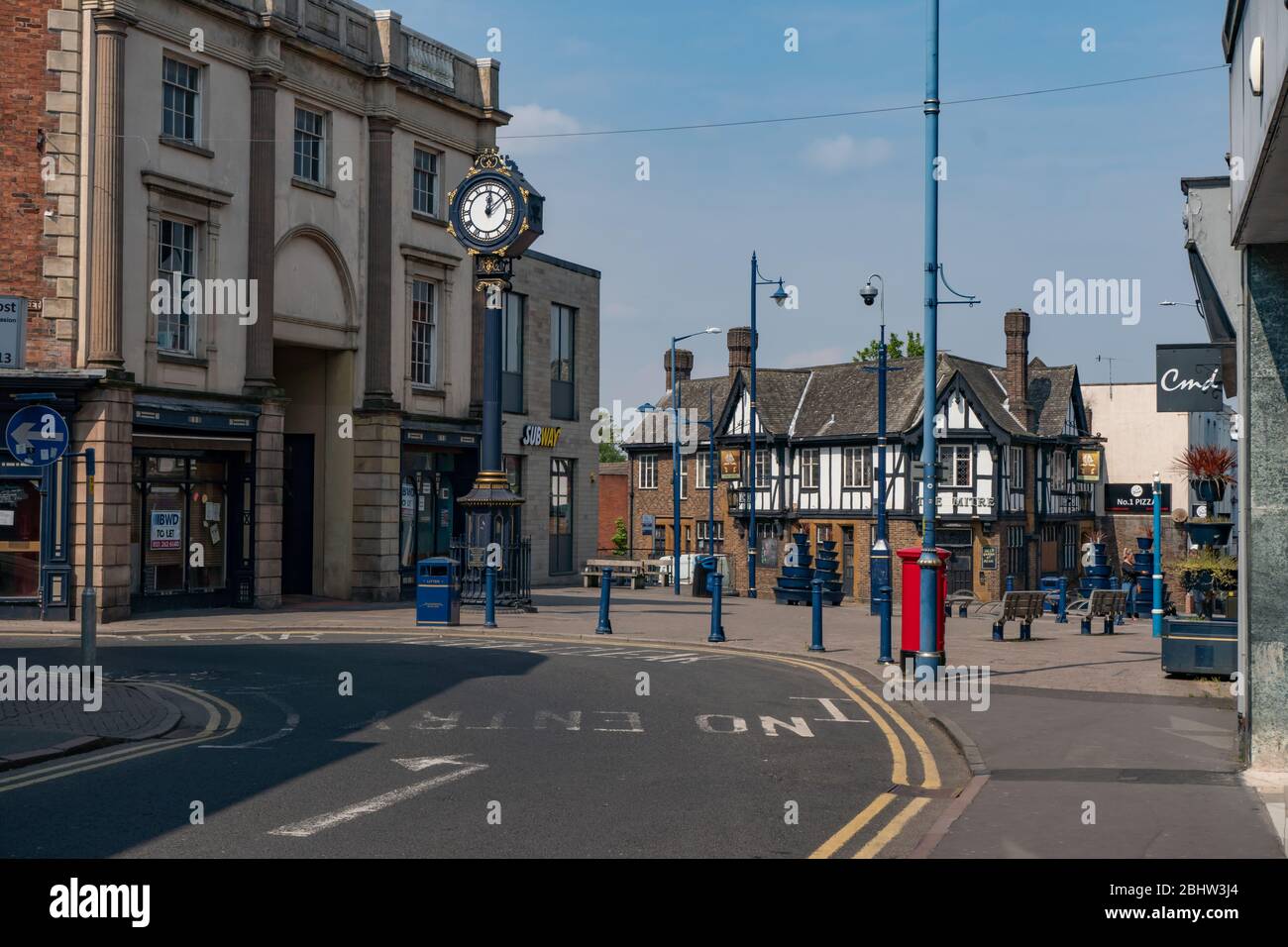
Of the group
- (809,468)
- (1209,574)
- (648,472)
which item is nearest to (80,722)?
(1209,574)

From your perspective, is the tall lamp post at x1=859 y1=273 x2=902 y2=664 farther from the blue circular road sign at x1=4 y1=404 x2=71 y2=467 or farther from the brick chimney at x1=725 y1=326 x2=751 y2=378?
the brick chimney at x1=725 y1=326 x2=751 y2=378

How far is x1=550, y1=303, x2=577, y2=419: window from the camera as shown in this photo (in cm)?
4409

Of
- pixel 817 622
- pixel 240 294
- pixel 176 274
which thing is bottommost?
pixel 817 622

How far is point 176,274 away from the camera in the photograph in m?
26.6

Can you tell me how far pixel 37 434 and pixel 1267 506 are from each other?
41.7 feet

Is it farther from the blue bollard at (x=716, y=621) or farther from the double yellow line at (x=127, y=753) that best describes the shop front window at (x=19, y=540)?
the blue bollard at (x=716, y=621)

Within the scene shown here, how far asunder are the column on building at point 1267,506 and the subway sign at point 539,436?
107 feet

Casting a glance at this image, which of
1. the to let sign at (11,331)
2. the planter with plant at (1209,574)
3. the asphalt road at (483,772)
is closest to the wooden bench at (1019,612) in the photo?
the planter with plant at (1209,574)

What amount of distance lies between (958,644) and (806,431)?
135ft

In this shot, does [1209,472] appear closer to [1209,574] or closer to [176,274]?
[1209,574]

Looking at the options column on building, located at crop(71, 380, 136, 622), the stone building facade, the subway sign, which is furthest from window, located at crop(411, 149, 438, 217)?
column on building, located at crop(71, 380, 136, 622)

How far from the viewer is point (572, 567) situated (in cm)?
4553

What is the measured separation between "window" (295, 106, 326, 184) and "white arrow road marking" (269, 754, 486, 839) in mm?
21791

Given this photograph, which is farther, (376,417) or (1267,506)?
(376,417)
